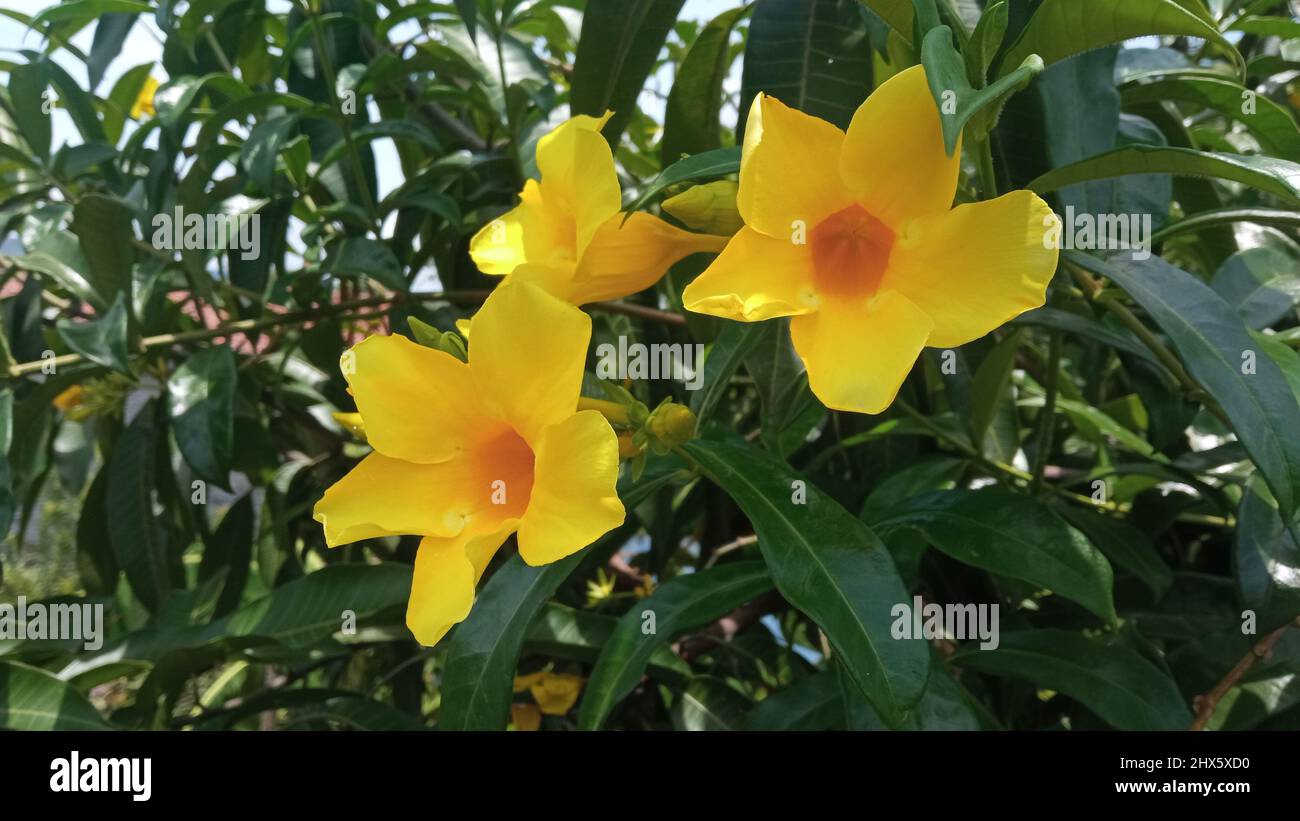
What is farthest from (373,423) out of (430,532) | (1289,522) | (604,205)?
(1289,522)

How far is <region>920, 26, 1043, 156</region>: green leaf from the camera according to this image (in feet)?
1.83

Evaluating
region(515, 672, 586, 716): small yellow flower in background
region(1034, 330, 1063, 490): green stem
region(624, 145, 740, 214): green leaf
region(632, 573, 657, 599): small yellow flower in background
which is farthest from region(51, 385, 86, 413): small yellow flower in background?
region(1034, 330, 1063, 490): green stem

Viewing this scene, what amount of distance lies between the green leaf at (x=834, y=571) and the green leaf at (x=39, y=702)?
900 mm

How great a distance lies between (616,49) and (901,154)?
1.55 ft

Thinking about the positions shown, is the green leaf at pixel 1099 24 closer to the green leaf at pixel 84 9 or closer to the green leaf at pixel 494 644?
the green leaf at pixel 494 644

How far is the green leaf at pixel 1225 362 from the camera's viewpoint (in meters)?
0.71

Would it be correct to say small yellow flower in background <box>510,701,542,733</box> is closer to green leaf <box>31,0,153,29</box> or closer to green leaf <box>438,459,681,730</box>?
green leaf <box>438,459,681,730</box>

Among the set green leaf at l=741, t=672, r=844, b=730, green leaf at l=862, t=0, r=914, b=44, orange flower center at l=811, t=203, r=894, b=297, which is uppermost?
green leaf at l=862, t=0, r=914, b=44

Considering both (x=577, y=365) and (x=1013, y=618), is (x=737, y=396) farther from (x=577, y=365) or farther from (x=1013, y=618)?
(x=577, y=365)

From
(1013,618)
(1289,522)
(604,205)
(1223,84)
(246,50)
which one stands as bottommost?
(1013,618)

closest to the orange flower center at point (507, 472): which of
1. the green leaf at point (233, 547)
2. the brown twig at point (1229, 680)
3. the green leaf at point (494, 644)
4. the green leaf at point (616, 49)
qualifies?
the green leaf at point (494, 644)

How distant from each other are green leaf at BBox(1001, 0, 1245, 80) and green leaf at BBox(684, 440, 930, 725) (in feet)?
1.32

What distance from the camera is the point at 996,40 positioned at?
0.67 m
